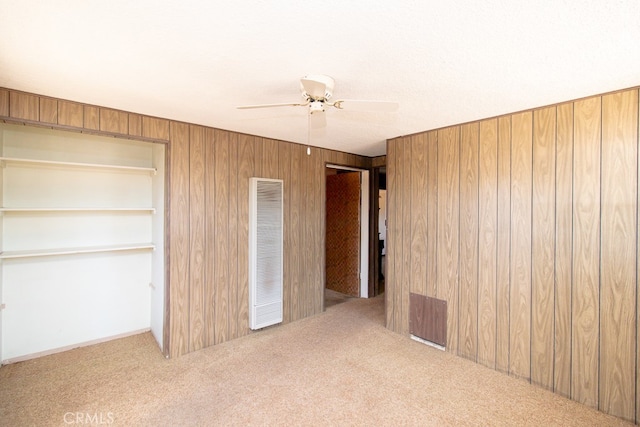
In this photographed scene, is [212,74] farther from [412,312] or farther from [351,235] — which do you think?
[351,235]

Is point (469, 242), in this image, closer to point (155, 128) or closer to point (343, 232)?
point (343, 232)

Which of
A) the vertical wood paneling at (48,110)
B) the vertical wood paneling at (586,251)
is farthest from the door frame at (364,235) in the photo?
the vertical wood paneling at (48,110)

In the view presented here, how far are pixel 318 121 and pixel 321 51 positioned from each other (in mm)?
1278

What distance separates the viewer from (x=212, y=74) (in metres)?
1.95

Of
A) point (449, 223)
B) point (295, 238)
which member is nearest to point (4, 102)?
point (295, 238)

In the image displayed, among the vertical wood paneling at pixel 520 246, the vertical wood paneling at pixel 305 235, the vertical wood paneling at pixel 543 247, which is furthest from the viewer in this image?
the vertical wood paneling at pixel 305 235

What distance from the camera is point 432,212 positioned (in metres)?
3.22

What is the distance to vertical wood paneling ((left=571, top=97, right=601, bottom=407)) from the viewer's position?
2.22 m

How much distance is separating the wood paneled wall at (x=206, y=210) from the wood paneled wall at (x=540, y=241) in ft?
5.33

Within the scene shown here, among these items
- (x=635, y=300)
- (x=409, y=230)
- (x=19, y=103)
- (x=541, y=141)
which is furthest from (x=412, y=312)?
(x=19, y=103)

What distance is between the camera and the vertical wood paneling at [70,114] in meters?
2.40

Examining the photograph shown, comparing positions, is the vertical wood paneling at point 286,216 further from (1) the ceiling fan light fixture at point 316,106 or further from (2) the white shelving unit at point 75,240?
(1) the ceiling fan light fixture at point 316,106

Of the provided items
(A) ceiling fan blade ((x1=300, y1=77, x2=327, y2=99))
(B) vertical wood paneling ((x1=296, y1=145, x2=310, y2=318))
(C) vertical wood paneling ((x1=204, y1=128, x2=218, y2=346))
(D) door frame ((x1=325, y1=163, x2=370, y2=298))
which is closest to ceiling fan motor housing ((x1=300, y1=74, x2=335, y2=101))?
(A) ceiling fan blade ((x1=300, y1=77, x2=327, y2=99))

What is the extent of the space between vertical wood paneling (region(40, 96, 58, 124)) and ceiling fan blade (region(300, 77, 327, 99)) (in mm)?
2134
